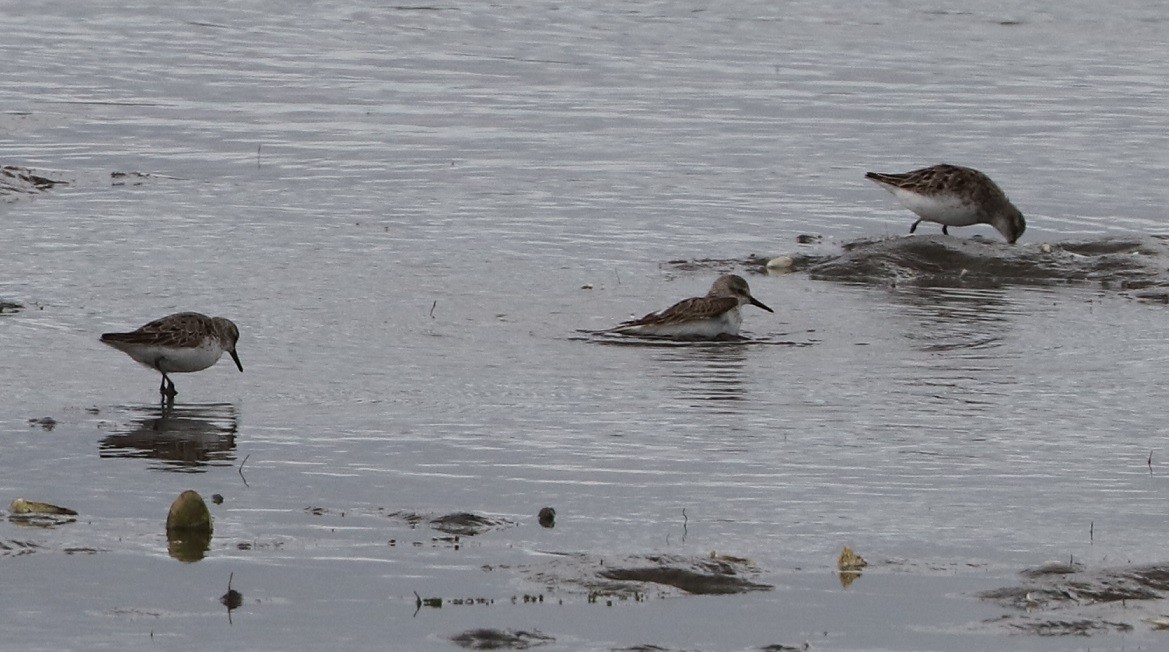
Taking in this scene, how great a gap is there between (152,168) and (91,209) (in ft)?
8.72

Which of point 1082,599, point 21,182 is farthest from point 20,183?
point 1082,599

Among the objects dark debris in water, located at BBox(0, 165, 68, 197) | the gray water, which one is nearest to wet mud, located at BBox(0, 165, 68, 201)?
dark debris in water, located at BBox(0, 165, 68, 197)

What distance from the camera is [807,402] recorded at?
13.1 meters

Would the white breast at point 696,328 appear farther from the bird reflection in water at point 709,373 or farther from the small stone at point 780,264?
the small stone at point 780,264

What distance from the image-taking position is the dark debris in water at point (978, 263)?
719 inches

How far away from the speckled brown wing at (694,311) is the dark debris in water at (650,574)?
6119 mm

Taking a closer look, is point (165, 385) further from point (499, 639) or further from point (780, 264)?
point (780, 264)

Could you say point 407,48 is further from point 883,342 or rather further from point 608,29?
point 883,342

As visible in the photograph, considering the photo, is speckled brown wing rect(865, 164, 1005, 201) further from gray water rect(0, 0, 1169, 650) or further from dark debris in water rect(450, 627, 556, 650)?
dark debris in water rect(450, 627, 556, 650)

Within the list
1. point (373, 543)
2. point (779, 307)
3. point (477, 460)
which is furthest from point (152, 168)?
point (373, 543)

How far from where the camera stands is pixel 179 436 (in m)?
12.0

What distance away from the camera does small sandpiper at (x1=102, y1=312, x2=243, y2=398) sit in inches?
511

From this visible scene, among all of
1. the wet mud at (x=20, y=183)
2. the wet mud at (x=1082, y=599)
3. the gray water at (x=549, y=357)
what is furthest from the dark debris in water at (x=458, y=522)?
the wet mud at (x=20, y=183)

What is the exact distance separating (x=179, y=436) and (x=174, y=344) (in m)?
1.15
